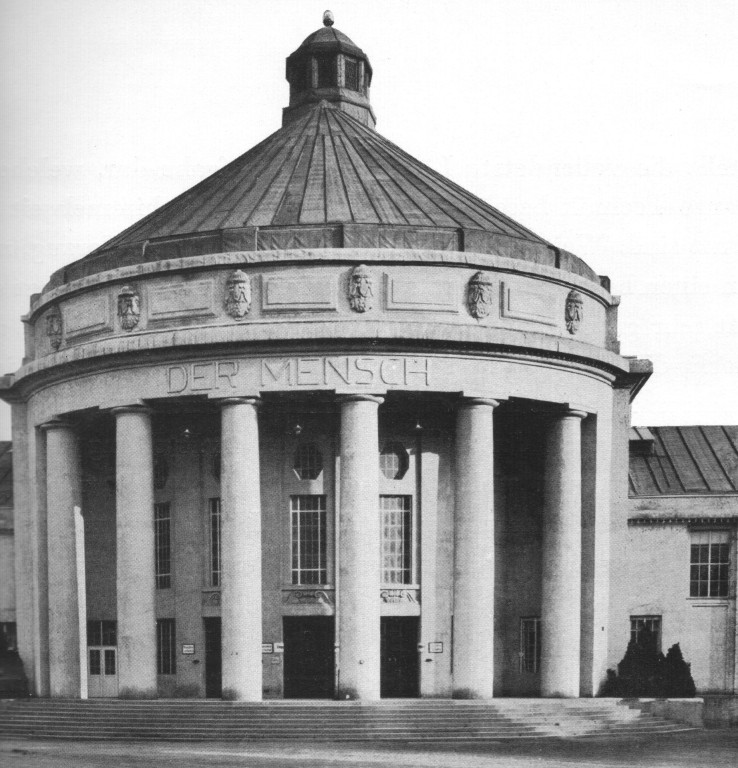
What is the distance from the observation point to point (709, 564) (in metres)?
51.7

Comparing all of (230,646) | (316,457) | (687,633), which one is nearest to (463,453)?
(316,457)

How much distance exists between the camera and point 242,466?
42781mm

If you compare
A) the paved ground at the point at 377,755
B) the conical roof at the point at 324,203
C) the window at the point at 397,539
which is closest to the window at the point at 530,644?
the window at the point at 397,539

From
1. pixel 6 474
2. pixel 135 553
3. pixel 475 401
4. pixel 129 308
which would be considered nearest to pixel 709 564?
pixel 475 401

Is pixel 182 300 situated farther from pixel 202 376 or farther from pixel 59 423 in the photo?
pixel 59 423

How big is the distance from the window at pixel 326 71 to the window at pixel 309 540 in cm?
1888

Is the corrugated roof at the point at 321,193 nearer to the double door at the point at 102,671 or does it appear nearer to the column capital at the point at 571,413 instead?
the column capital at the point at 571,413

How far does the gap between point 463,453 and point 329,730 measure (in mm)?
9486

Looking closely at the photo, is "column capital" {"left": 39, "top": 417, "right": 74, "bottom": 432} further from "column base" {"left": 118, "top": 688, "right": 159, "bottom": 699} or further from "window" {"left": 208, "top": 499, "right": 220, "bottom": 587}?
"column base" {"left": 118, "top": 688, "right": 159, "bottom": 699}

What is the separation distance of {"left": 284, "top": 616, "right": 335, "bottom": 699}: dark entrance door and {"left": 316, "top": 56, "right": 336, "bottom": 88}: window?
2205 centimetres

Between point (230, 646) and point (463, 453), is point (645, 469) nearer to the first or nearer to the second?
point (463, 453)

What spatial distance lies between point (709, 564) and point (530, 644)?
7.89 meters

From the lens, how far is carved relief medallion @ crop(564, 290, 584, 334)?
46.3m

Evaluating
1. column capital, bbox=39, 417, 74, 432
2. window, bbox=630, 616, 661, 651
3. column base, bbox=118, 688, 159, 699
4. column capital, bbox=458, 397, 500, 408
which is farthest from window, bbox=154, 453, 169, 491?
window, bbox=630, 616, 661, 651
